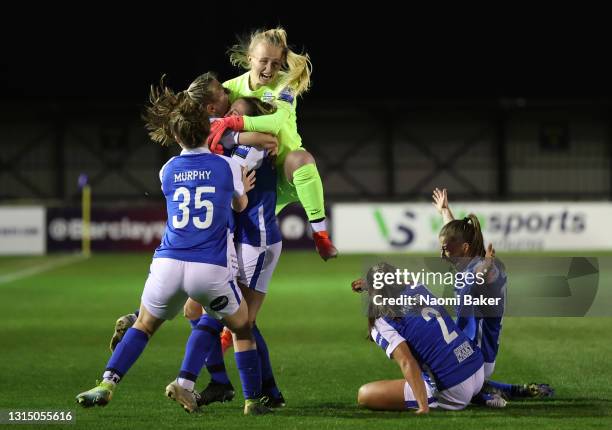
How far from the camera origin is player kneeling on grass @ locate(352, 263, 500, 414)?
21.7 feet

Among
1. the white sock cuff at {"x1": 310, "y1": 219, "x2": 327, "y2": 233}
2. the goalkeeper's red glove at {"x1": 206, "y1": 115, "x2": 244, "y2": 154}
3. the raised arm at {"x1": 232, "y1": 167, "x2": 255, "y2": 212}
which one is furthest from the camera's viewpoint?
the white sock cuff at {"x1": 310, "y1": 219, "x2": 327, "y2": 233}

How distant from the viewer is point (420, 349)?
667 centimetres

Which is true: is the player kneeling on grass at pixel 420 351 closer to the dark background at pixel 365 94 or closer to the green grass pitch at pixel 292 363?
the green grass pitch at pixel 292 363

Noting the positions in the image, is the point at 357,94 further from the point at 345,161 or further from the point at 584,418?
the point at 584,418

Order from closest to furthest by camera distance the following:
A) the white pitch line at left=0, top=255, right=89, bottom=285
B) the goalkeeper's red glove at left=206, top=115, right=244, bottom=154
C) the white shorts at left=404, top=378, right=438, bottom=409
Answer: the white shorts at left=404, top=378, right=438, bottom=409
the goalkeeper's red glove at left=206, top=115, right=244, bottom=154
the white pitch line at left=0, top=255, right=89, bottom=285

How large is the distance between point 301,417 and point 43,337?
4.85 meters

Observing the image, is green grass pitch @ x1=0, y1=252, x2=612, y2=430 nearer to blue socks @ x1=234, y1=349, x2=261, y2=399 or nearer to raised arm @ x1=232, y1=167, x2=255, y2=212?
blue socks @ x1=234, y1=349, x2=261, y2=399

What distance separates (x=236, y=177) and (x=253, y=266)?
862mm

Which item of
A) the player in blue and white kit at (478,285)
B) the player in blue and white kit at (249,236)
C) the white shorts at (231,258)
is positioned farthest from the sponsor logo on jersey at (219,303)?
the player in blue and white kit at (478,285)

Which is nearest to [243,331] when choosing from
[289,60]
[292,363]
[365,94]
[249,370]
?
[249,370]

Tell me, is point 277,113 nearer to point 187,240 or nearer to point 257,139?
point 257,139

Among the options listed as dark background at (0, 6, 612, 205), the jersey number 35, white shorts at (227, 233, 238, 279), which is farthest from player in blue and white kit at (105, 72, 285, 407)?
dark background at (0, 6, 612, 205)

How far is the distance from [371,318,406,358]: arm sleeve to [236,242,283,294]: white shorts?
0.86 meters

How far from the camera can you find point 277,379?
27.4 feet
